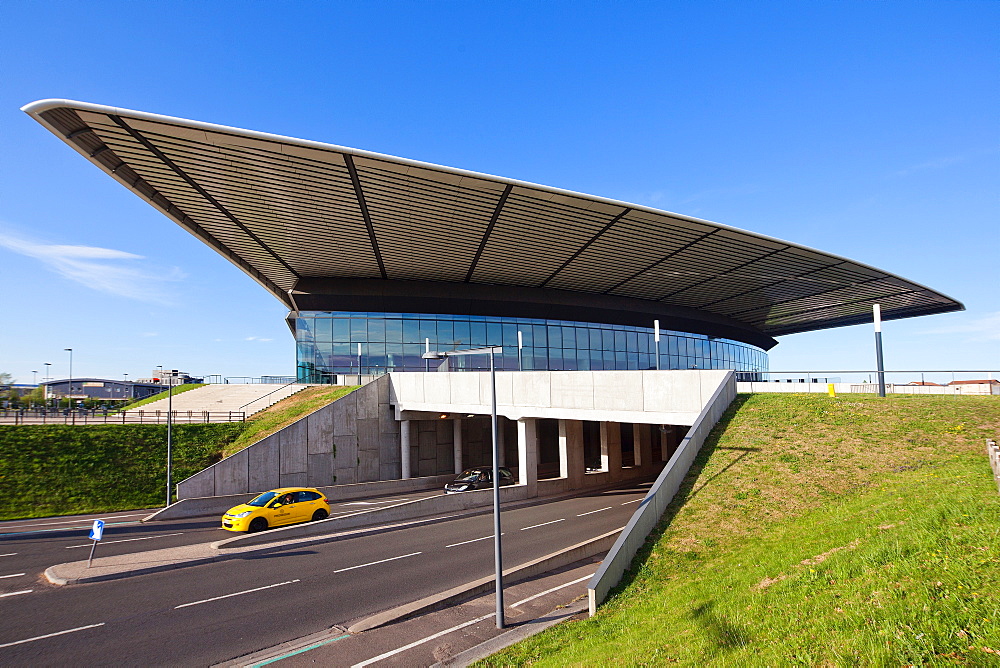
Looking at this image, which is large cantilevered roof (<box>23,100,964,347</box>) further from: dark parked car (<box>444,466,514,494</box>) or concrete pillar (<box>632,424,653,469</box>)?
dark parked car (<box>444,466,514,494</box>)

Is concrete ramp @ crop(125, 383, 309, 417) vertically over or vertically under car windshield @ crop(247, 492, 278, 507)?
over

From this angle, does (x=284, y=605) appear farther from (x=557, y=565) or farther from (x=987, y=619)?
(x=987, y=619)

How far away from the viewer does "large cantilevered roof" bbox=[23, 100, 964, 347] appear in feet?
81.0

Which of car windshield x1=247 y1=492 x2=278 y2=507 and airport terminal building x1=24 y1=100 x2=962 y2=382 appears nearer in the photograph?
car windshield x1=247 y1=492 x2=278 y2=507

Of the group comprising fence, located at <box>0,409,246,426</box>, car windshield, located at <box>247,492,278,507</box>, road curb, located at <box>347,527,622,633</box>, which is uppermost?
fence, located at <box>0,409,246,426</box>

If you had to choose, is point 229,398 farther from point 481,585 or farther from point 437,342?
point 481,585

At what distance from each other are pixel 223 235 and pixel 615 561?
35654mm

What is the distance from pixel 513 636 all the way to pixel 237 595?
7.72 metres

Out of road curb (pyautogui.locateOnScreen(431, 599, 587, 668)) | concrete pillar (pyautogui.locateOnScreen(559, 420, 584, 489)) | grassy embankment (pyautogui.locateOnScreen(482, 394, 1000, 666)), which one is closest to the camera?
grassy embankment (pyautogui.locateOnScreen(482, 394, 1000, 666))

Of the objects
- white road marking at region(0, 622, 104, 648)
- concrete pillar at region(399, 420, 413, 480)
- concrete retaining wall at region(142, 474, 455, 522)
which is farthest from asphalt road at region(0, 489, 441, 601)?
concrete pillar at region(399, 420, 413, 480)

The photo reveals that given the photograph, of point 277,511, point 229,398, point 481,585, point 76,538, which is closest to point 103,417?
point 229,398

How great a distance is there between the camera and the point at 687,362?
201ft

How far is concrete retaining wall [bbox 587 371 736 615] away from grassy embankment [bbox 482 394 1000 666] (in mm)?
→ 306

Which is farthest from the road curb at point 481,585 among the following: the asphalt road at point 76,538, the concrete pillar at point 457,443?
the concrete pillar at point 457,443
